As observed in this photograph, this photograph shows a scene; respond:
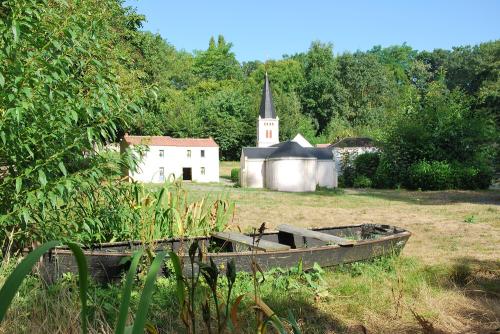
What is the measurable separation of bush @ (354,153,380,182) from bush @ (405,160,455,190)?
14.8ft

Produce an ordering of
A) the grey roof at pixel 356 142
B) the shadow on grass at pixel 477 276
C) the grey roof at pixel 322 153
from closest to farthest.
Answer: the shadow on grass at pixel 477 276, the grey roof at pixel 322 153, the grey roof at pixel 356 142

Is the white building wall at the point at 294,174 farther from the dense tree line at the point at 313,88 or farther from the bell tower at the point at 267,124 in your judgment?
the bell tower at the point at 267,124

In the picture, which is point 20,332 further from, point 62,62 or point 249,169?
point 249,169

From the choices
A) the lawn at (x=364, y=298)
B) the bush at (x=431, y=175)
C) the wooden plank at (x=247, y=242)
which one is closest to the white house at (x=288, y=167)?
the bush at (x=431, y=175)

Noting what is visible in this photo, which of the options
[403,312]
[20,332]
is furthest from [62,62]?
[403,312]

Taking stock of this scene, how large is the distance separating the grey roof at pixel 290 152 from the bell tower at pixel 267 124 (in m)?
13.6

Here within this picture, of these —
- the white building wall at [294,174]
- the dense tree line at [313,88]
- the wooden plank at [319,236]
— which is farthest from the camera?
the dense tree line at [313,88]

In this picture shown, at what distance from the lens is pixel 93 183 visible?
534 cm

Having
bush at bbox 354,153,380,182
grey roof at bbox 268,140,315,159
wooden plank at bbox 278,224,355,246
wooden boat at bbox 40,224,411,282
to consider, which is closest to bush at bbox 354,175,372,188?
bush at bbox 354,153,380,182

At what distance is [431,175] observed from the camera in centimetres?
2991

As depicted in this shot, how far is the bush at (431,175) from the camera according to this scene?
97.4 feet

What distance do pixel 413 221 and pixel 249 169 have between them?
73.1ft

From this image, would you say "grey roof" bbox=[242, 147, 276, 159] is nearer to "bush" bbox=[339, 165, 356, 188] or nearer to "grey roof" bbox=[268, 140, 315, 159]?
"grey roof" bbox=[268, 140, 315, 159]

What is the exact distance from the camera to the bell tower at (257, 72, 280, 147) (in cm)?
4906
